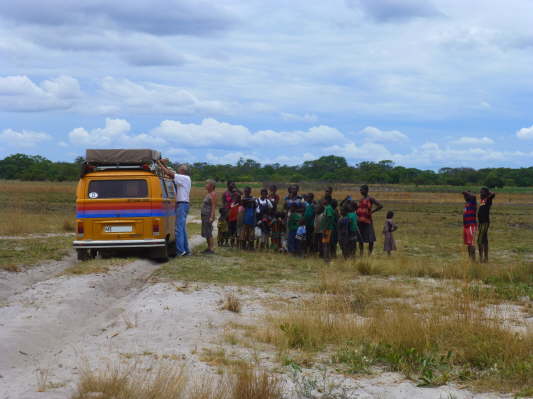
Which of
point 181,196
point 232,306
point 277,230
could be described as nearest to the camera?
point 232,306

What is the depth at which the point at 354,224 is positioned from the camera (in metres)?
14.4

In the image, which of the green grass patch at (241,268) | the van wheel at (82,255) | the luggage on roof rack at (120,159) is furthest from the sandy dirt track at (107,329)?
the luggage on roof rack at (120,159)

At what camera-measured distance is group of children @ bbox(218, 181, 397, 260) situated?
47.5 ft

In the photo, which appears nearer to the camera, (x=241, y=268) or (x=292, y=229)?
(x=241, y=268)

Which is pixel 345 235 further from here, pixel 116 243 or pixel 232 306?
pixel 232 306

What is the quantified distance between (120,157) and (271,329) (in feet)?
24.6

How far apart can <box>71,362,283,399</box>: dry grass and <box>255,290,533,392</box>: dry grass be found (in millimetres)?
1389

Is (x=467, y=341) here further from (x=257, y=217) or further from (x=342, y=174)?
(x=342, y=174)

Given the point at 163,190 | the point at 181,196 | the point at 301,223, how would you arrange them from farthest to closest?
the point at 301,223
the point at 181,196
the point at 163,190

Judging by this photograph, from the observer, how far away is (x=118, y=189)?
13523 mm

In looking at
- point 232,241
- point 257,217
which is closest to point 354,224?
point 257,217

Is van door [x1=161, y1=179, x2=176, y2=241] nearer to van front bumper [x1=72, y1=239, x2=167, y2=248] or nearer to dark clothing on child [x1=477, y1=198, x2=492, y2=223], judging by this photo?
van front bumper [x1=72, y1=239, x2=167, y2=248]

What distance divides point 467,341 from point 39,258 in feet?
34.6

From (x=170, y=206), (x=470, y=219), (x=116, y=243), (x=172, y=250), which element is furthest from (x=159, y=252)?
(x=470, y=219)
